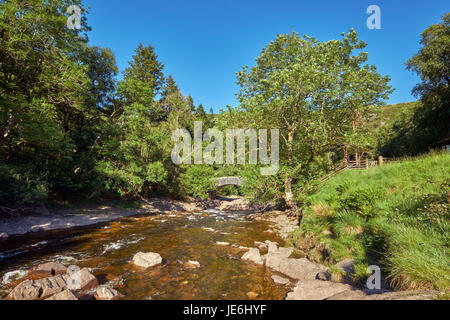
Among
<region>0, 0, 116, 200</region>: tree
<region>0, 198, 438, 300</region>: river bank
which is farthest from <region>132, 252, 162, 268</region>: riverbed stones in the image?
<region>0, 0, 116, 200</region>: tree

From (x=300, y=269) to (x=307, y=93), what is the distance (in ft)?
37.4

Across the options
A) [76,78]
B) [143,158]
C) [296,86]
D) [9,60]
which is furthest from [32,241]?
[296,86]

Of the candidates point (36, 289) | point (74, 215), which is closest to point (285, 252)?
point (36, 289)

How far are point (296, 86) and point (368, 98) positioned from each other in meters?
5.02

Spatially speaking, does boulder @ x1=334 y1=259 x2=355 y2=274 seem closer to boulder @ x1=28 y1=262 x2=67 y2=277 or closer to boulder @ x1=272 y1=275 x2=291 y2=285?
boulder @ x1=272 y1=275 x2=291 y2=285

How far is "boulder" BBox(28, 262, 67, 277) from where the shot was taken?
6.68 m

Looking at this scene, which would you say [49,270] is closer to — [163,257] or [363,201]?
[163,257]

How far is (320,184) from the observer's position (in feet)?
51.1

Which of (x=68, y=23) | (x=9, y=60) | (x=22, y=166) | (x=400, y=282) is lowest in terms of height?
(x=400, y=282)

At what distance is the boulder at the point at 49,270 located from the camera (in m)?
6.68

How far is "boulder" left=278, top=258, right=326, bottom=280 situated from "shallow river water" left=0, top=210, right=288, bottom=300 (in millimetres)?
865

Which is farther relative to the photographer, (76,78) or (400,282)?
(76,78)

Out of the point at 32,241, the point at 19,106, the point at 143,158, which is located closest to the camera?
the point at 32,241

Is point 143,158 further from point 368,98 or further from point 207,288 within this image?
point 368,98
